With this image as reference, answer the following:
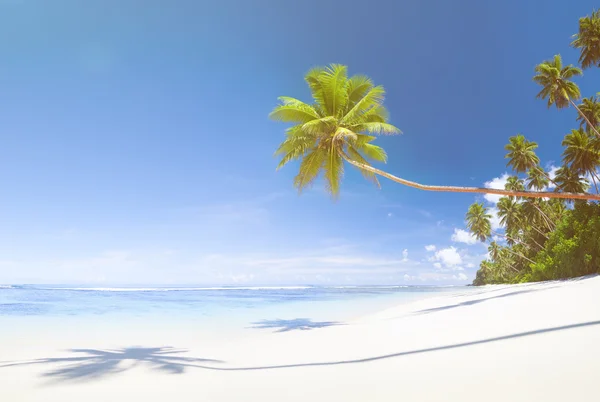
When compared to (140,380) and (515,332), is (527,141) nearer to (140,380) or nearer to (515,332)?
(515,332)

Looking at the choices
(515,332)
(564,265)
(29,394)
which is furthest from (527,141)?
(29,394)

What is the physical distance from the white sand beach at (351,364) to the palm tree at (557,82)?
19.3 meters

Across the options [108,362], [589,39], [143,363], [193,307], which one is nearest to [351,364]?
[143,363]

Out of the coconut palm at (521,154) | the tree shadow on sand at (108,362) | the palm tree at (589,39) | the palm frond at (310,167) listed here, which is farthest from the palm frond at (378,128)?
the coconut palm at (521,154)

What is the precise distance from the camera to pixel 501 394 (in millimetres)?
3506

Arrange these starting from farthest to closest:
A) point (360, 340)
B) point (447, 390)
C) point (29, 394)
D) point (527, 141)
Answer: point (527, 141), point (360, 340), point (29, 394), point (447, 390)

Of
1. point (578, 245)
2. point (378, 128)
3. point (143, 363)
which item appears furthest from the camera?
point (578, 245)

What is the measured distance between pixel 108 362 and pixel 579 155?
104ft

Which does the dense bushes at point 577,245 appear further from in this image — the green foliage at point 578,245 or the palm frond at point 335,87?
the palm frond at point 335,87

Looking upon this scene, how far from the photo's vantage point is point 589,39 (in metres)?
17.7

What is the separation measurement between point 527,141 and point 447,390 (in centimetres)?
3806

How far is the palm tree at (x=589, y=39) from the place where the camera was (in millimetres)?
17484

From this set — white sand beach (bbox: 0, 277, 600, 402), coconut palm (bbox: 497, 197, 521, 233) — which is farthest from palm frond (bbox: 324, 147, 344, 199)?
coconut palm (bbox: 497, 197, 521, 233)

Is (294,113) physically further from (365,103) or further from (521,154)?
(521,154)
